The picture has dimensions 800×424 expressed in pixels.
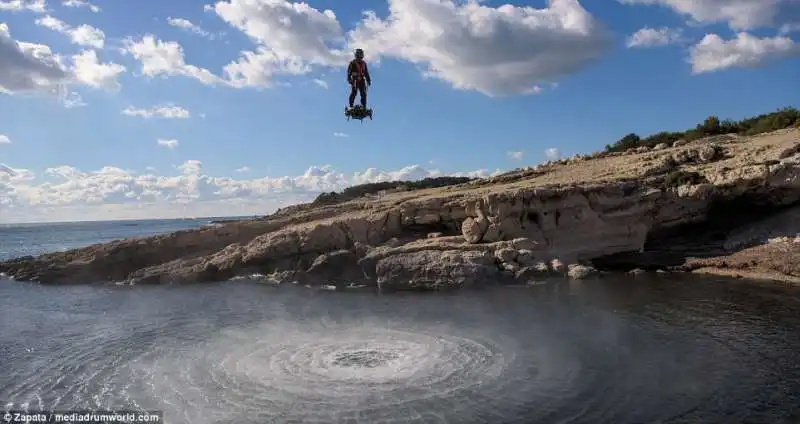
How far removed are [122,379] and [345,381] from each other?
4.66 meters

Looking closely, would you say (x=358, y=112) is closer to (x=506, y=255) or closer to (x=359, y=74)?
(x=359, y=74)

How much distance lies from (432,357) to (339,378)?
89.2 inches

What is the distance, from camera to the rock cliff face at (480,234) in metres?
23.1

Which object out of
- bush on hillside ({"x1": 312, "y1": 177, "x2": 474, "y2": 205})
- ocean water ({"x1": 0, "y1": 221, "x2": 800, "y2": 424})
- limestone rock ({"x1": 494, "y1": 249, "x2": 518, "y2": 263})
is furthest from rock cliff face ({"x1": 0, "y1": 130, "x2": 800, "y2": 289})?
bush on hillside ({"x1": 312, "y1": 177, "x2": 474, "y2": 205})

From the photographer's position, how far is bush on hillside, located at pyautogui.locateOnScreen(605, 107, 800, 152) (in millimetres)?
34156

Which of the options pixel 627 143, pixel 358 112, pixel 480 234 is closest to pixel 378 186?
pixel 627 143

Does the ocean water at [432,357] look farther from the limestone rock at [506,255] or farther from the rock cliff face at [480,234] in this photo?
the rock cliff face at [480,234]

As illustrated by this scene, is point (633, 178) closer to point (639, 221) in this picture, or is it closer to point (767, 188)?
point (639, 221)

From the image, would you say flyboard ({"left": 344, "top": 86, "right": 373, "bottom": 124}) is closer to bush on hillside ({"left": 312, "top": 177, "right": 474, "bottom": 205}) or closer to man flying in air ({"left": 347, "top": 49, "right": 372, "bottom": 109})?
man flying in air ({"left": 347, "top": 49, "right": 372, "bottom": 109})

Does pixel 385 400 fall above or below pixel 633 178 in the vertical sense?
below

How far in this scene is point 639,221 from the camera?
25.4 meters

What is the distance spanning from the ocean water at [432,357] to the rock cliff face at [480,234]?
3.06 meters

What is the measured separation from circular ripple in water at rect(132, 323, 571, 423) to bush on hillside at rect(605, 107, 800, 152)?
99.0 feet

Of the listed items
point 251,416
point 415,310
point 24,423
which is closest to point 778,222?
point 415,310
